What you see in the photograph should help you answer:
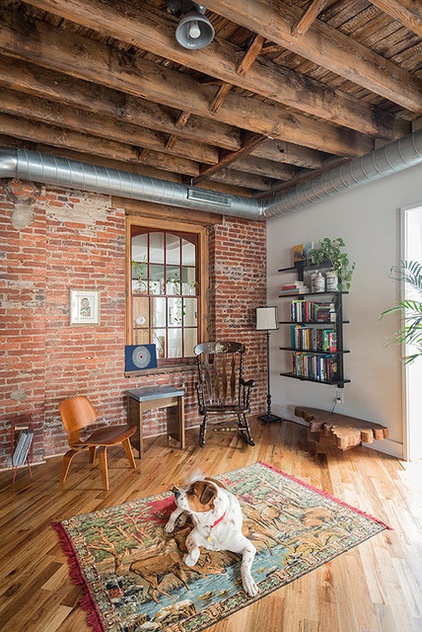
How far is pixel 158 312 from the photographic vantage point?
482 centimetres

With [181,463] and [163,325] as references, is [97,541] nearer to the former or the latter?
[181,463]

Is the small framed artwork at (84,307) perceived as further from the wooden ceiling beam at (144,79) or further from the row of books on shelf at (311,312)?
the row of books on shelf at (311,312)

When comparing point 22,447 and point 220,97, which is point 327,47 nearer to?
point 220,97

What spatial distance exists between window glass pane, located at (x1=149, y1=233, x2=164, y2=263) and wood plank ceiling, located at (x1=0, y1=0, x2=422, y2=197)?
1160 mm

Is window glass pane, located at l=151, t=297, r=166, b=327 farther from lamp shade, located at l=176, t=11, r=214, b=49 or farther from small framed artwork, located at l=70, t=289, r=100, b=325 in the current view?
lamp shade, located at l=176, t=11, r=214, b=49

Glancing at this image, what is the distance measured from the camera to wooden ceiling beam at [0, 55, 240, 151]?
2461mm

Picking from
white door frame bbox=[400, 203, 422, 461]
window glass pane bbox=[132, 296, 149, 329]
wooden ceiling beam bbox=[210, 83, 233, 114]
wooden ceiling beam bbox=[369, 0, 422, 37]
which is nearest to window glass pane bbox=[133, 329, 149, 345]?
window glass pane bbox=[132, 296, 149, 329]

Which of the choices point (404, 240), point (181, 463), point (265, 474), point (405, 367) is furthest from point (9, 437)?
point (404, 240)

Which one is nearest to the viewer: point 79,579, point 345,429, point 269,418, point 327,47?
point 79,579

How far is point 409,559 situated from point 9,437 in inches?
140

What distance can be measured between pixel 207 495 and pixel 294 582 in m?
0.66

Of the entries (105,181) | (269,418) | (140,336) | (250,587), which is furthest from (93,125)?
(269,418)

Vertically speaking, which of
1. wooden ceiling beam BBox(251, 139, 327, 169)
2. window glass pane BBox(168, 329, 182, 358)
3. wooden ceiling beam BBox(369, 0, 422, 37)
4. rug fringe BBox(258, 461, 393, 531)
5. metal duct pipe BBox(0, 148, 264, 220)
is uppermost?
wooden ceiling beam BBox(251, 139, 327, 169)

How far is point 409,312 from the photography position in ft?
11.7
